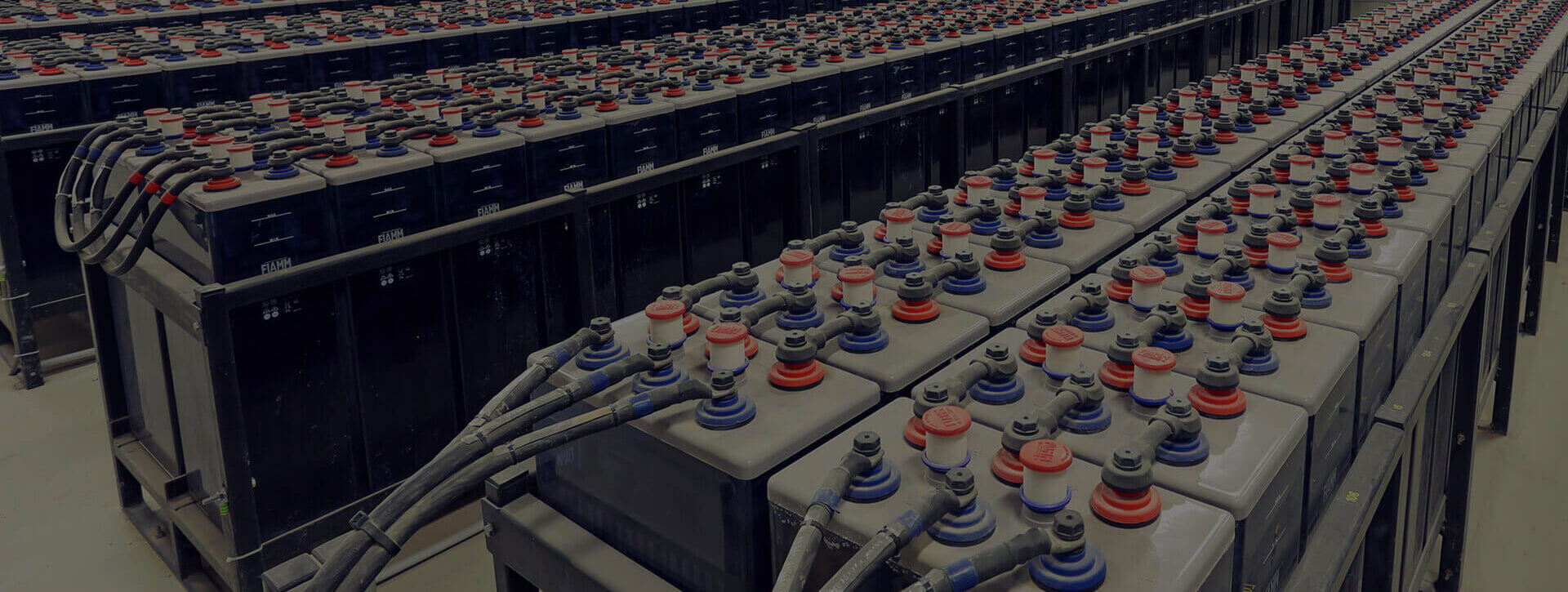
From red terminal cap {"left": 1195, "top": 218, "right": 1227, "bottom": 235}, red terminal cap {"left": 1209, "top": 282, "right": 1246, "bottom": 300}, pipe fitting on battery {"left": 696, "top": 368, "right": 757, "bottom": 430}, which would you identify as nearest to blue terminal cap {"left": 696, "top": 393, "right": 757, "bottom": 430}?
pipe fitting on battery {"left": 696, "top": 368, "right": 757, "bottom": 430}

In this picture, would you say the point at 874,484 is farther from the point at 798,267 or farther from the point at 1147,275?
the point at 1147,275

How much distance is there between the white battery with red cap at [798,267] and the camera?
5.68ft

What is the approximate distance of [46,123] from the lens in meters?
3.85

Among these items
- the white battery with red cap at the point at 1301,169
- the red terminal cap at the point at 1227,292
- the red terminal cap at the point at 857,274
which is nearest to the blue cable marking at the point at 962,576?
the red terminal cap at the point at 857,274

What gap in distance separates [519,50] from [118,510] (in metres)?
2.96

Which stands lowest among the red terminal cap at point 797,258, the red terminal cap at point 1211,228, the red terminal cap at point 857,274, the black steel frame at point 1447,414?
the black steel frame at point 1447,414

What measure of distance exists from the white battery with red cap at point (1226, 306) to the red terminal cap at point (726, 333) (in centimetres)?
71

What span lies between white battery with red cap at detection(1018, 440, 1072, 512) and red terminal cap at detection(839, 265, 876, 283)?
0.52 m

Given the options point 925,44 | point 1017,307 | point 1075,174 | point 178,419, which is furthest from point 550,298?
point 925,44

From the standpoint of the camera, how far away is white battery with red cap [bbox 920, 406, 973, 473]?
1.24 meters

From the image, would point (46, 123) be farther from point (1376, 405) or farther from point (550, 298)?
point (1376, 405)

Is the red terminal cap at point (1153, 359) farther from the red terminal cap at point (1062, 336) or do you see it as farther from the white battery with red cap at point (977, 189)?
the white battery with red cap at point (977, 189)

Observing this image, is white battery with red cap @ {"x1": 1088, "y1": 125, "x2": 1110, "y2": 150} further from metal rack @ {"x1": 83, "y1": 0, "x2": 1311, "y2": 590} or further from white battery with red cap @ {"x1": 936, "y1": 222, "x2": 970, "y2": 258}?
metal rack @ {"x1": 83, "y1": 0, "x2": 1311, "y2": 590}

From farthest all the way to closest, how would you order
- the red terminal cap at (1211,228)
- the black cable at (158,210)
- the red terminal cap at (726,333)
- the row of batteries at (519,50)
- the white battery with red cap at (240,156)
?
1. the row of batteries at (519,50)
2. the white battery with red cap at (240,156)
3. the black cable at (158,210)
4. the red terminal cap at (1211,228)
5. the red terminal cap at (726,333)
